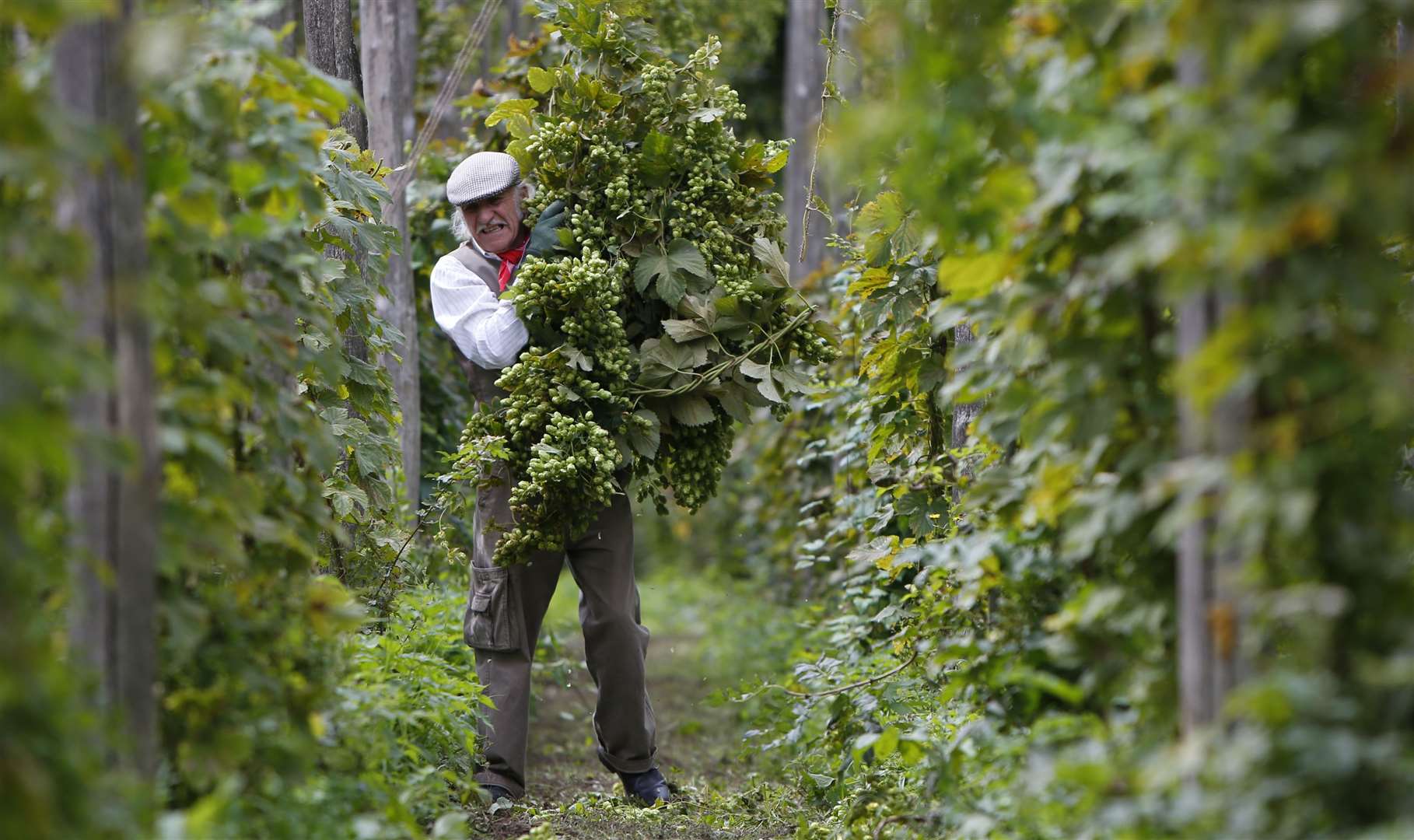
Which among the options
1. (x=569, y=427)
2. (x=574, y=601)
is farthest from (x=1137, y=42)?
(x=574, y=601)

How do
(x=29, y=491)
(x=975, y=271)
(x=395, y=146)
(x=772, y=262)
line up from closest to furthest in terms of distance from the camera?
(x=29, y=491) → (x=975, y=271) → (x=772, y=262) → (x=395, y=146)

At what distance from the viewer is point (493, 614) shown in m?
4.56

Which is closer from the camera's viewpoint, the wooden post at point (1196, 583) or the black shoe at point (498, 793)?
the wooden post at point (1196, 583)

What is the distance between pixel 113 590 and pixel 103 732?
28 centimetres

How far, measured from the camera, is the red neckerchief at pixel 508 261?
4590 mm

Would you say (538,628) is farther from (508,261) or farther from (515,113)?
(515,113)

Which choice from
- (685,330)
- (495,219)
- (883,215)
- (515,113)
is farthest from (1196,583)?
(515,113)

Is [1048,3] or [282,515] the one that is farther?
[282,515]

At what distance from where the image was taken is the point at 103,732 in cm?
212

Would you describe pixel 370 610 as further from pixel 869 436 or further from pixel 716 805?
pixel 869 436

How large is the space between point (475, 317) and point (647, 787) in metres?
1.79

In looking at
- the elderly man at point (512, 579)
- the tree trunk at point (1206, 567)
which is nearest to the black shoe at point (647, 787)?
the elderly man at point (512, 579)

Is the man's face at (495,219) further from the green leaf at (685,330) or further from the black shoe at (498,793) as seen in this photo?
the black shoe at (498,793)

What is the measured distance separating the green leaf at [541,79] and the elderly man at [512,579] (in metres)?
0.27
